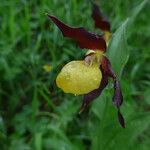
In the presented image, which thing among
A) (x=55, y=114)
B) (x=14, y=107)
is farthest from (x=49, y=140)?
(x=14, y=107)

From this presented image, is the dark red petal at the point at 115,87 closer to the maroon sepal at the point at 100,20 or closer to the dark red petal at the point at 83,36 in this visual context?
the dark red petal at the point at 83,36

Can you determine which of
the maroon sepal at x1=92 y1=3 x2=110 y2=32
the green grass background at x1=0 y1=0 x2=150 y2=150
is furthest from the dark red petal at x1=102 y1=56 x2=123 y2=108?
the maroon sepal at x1=92 y1=3 x2=110 y2=32

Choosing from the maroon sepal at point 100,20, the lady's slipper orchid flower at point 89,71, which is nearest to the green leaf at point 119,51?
the lady's slipper orchid flower at point 89,71

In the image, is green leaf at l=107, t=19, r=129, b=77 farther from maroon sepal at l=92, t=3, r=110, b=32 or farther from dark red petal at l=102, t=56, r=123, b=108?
maroon sepal at l=92, t=3, r=110, b=32

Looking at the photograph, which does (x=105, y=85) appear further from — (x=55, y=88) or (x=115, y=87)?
(x=55, y=88)

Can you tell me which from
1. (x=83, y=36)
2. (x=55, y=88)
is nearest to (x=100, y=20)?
(x=55, y=88)
